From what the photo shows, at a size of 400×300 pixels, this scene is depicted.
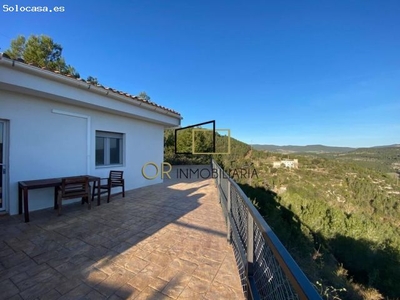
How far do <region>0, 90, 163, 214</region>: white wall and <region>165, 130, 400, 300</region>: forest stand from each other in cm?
637

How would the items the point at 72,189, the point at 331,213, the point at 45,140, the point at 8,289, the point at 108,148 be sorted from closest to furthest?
the point at 8,289 < the point at 72,189 < the point at 45,140 < the point at 108,148 < the point at 331,213

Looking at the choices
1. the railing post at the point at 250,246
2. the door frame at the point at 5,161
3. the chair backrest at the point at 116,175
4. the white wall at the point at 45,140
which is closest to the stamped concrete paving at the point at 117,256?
the railing post at the point at 250,246

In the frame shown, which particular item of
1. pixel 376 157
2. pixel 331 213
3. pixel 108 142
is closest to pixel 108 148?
pixel 108 142

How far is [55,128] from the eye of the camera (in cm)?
440

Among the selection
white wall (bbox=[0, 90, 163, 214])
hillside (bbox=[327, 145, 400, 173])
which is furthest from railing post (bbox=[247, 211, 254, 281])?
hillside (bbox=[327, 145, 400, 173])

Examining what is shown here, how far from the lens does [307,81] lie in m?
11.8

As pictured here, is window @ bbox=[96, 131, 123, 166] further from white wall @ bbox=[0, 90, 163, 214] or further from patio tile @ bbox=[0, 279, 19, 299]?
patio tile @ bbox=[0, 279, 19, 299]

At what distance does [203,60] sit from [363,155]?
42.6m

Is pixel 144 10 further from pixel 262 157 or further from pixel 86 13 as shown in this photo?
pixel 262 157

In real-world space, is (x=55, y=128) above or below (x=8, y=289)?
above

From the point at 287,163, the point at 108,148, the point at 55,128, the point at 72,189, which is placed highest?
the point at 55,128

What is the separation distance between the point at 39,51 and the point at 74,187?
12.6m

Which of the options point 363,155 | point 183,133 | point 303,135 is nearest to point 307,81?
point 183,133

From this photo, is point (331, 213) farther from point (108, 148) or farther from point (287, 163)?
point (108, 148)
